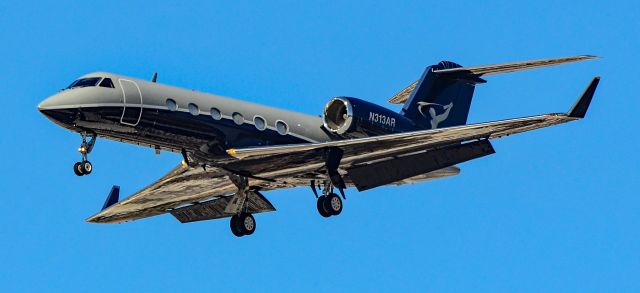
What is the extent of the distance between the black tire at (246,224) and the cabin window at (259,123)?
3129 millimetres

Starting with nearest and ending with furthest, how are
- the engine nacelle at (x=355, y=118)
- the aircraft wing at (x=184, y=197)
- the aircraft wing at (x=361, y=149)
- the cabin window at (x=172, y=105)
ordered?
the aircraft wing at (x=361, y=149) → the cabin window at (x=172, y=105) → the engine nacelle at (x=355, y=118) → the aircraft wing at (x=184, y=197)

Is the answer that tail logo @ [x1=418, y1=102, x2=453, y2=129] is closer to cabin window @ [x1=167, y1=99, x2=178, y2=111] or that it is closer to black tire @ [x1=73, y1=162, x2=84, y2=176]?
cabin window @ [x1=167, y1=99, x2=178, y2=111]

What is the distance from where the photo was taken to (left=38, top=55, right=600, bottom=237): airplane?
30656mm

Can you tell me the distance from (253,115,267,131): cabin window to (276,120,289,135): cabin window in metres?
0.44

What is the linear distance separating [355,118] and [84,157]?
6.94 m

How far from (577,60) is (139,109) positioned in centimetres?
1038

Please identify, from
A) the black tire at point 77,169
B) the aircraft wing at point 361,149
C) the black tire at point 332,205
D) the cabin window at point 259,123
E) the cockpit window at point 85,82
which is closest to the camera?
the black tire at point 77,169

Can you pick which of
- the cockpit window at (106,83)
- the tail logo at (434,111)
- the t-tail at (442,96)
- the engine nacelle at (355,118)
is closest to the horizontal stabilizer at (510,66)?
the t-tail at (442,96)

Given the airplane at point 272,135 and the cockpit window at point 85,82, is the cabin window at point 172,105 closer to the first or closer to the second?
the airplane at point 272,135

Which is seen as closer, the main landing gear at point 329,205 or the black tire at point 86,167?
the black tire at point 86,167

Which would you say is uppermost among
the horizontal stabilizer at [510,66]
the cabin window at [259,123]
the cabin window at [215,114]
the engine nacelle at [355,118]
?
the horizontal stabilizer at [510,66]

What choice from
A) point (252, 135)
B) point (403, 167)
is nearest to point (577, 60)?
point (403, 167)

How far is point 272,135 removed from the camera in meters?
33.1

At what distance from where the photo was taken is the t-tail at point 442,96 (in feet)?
118
